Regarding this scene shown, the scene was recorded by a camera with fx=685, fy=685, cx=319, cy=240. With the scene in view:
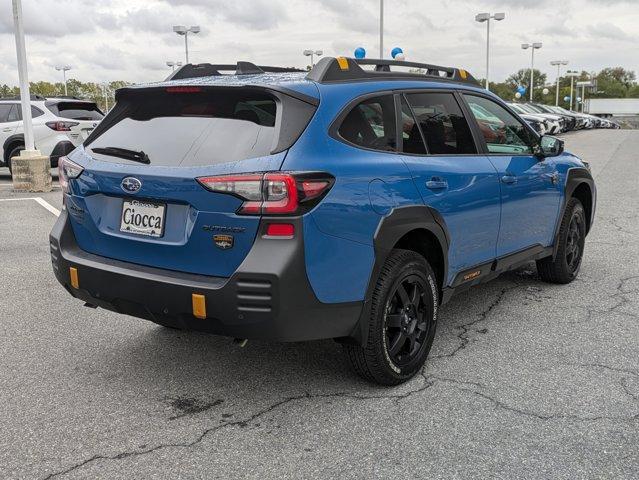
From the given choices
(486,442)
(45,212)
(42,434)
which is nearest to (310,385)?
(486,442)

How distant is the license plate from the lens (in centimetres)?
334

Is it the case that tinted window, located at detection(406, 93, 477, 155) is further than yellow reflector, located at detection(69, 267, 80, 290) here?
Yes

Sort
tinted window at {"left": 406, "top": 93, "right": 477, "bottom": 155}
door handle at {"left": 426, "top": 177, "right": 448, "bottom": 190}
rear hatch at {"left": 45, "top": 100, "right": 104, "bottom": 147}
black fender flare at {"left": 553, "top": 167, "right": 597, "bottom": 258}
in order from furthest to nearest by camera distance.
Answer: rear hatch at {"left": 45, "top": 100, "right": 104, "bottom": 147}
black fender flare at {"left": 553, "top": 167, "right": 597, "bottom": 258}
tinted window at {"left": 406, "top": 93, "right": 477, "bottom": 155}
door handle at {"left": 426, "top": 177, "right": 448, "bottom": 190}

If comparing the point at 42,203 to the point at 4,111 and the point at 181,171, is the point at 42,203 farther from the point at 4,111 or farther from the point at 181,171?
the point at 181,171

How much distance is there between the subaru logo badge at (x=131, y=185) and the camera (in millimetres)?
3361

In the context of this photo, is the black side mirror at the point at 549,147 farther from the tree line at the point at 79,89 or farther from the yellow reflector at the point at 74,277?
the tree line at the point at 79,89

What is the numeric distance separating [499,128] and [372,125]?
1649 millimetres

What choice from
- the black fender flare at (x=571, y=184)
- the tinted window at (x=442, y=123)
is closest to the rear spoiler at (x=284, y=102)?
the tinted window at (x=442, y=123)

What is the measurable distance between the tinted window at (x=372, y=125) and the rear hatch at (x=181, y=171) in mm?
275

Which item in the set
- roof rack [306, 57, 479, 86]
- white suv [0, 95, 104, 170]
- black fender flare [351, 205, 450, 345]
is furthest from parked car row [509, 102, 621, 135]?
black fender flare [351, 205, 450, 345]

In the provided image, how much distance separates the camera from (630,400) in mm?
3555

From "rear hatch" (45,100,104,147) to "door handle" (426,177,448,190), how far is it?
11649 millimetres

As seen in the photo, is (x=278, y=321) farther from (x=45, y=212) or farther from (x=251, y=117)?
(x=45, y=212)

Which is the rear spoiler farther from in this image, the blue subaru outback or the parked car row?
the parked car row
